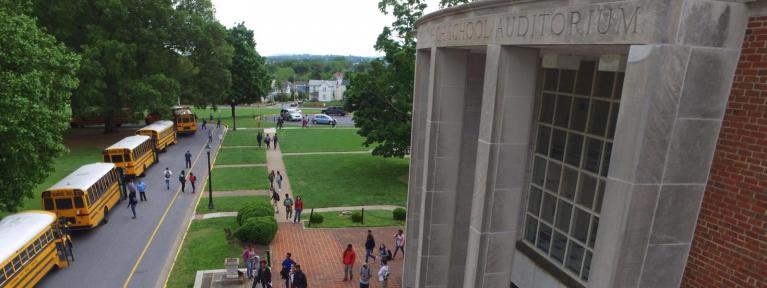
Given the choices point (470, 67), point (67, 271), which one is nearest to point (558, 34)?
point (470, 67)

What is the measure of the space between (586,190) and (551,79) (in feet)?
7.83

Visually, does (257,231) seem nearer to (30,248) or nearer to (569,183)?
(30,248)

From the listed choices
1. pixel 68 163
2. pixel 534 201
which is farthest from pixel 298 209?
pixel 68 163

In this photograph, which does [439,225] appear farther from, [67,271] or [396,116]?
[396,116]

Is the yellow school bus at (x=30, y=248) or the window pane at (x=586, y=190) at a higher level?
the window pane at (x=586, y=190)

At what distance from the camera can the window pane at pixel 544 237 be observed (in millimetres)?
9250

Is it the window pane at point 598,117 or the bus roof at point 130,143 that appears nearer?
the window pane at point 598,117

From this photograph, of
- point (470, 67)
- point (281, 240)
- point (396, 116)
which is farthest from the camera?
point (396, 116)

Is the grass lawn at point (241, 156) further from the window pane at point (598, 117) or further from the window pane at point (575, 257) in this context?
the window pane at point (598, 117)

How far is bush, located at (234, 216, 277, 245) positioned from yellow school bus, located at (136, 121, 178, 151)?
18207 mm

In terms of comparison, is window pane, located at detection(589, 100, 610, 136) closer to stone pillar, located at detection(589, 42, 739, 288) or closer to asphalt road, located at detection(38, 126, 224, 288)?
stone pillar, located at detection(589, 42, 739, 288)

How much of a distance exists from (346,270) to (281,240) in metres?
4.49

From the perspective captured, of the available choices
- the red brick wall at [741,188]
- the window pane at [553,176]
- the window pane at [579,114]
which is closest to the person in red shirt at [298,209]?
the window pane at [553,176]

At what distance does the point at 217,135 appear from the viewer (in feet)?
149
